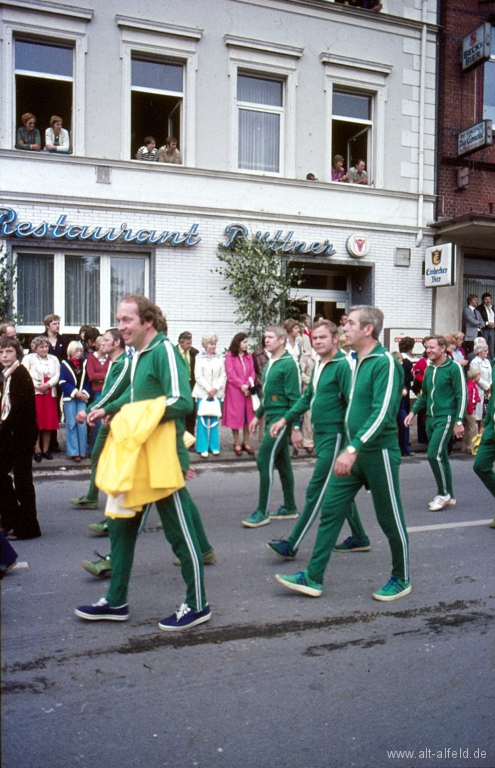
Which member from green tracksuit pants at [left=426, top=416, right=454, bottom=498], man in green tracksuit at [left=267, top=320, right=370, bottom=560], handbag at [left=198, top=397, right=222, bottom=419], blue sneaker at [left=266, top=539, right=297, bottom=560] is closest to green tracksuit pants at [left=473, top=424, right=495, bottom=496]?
green tracksuit pants at [left=426, top=416, right=454, bottom=498]

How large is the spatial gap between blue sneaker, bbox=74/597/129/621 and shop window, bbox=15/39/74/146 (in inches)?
450

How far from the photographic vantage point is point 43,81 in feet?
45.3

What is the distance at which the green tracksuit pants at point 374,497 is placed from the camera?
487cm

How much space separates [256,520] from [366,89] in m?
12.6

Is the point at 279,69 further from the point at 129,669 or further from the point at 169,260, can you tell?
the point at 129,669

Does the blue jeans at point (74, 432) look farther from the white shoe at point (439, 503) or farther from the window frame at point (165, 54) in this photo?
the window frame at point (165, 54)

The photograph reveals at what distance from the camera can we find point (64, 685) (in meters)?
3.70

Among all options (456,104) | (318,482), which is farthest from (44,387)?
(456,104)

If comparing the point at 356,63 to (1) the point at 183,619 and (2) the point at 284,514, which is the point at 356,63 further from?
(1) the point at 183,619

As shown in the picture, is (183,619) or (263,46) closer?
(183,619)

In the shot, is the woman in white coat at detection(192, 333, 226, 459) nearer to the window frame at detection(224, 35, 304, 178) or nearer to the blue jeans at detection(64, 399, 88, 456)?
the blue jeans at detection(64, 399, 88, 456)

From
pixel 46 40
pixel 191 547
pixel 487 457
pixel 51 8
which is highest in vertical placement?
pixel 51 8

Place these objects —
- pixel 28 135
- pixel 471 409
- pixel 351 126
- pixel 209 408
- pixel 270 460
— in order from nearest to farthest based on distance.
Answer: pixel 270 460, pixel 209 408, pixel 471 409, pixel 28 135, pixel 351 126

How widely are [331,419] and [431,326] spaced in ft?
39.6
